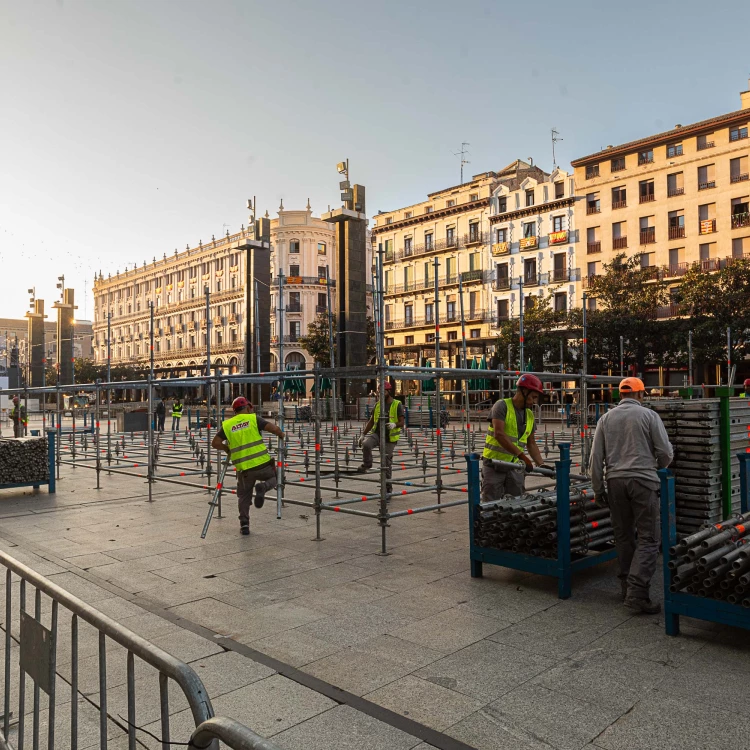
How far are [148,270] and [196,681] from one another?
8219cm

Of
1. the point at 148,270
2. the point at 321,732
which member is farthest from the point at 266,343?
the point at 148,270

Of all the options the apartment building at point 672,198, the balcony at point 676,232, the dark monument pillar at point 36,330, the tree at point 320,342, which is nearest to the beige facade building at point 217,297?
the tree at point 320,342

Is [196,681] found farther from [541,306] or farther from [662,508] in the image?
[541,306]

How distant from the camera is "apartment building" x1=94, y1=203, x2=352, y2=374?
62.5 metres

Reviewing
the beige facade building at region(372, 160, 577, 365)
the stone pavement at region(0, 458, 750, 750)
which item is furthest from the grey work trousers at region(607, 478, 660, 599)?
the beige facade building at region(372, 160, 577, 365)

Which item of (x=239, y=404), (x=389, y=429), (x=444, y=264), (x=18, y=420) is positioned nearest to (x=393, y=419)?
(x=389, y=429)

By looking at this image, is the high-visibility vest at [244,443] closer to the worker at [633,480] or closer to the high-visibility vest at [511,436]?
the high-visibility vest at [511,436]

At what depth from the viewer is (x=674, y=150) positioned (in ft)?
136

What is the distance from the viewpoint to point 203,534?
27.7 feet

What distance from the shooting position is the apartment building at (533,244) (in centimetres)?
4619

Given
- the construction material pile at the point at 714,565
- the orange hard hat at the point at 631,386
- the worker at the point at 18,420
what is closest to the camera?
the construction material pile at the point at 714,565

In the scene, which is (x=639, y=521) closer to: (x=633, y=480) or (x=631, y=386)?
(x=633, y=480)

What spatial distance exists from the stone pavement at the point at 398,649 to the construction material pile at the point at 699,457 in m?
1.08

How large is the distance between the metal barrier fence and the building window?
4463 centimetres
